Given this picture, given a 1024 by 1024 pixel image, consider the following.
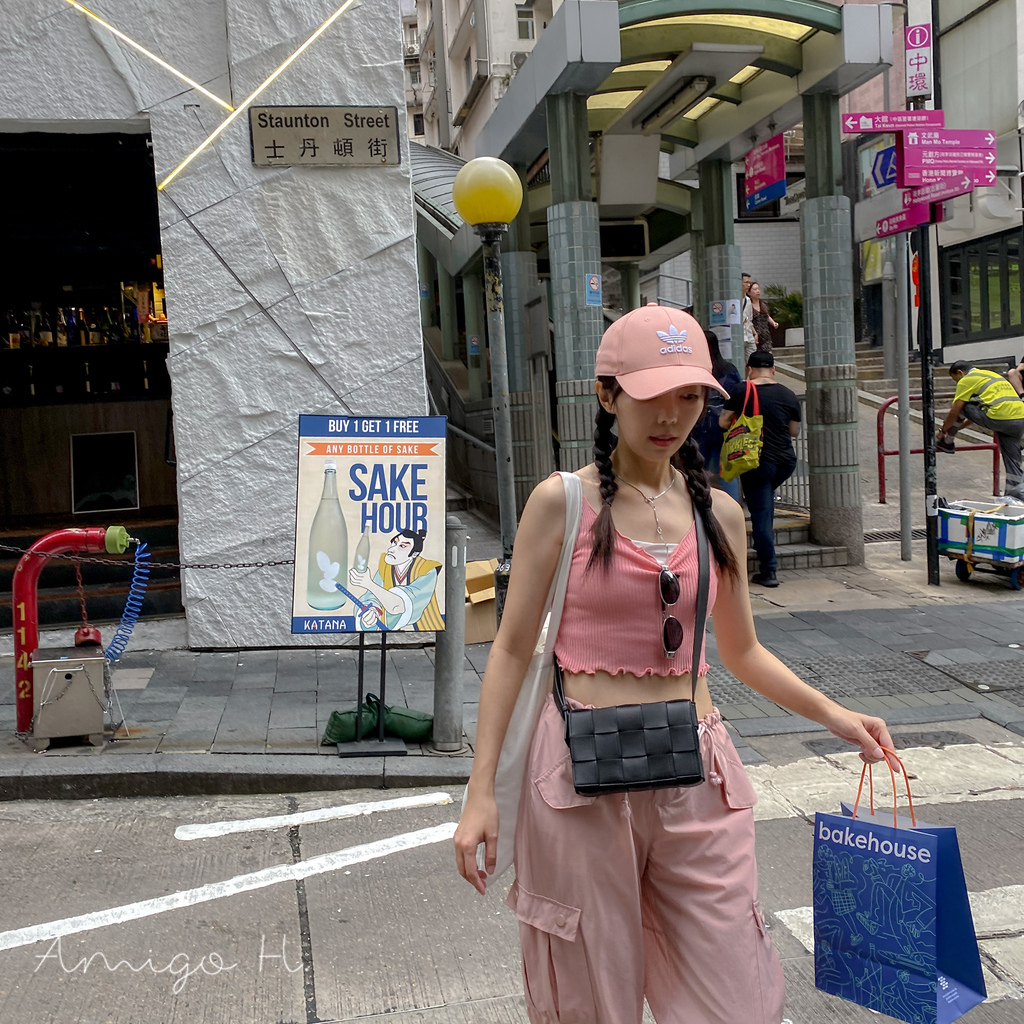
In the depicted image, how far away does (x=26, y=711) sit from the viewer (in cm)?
561

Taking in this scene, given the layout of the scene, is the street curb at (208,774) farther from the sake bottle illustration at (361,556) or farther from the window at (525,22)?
the window at (525,22)

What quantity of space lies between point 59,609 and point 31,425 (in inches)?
103

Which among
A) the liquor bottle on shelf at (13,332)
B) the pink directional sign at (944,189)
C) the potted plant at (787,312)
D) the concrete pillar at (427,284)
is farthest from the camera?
the potted plant at (787,312)

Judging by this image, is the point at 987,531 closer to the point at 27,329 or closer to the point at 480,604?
the point at 480,604

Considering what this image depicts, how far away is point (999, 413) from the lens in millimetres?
11078

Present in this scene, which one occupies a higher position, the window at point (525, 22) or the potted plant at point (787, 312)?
the window at point (525, 22)

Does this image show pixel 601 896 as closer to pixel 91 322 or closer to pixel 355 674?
pixel 355 674

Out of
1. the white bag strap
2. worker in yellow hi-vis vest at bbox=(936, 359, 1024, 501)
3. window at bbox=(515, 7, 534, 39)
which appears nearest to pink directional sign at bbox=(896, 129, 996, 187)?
worker in yellow hi-vis vest at bbox=(936, 359, 1024, 501)

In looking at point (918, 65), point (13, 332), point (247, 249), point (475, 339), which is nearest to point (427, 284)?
point (475, 339)

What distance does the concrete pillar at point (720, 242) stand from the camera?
12.2 meters

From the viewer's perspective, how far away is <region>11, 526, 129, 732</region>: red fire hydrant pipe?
5.50 metres

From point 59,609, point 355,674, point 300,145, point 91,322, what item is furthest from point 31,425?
point 355,674

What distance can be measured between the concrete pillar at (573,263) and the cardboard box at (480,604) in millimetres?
1965

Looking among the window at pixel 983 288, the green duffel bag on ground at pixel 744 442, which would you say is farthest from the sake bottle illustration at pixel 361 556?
the window at pixel 983 288
